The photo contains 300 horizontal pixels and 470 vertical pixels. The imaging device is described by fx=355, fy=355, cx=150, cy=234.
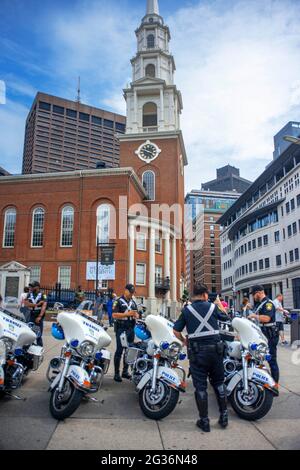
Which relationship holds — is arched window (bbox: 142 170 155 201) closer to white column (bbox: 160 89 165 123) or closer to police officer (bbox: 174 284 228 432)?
white column (bbox: 160 89 165 123)

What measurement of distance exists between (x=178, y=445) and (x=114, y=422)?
115 cm

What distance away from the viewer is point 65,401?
5031 millimetres

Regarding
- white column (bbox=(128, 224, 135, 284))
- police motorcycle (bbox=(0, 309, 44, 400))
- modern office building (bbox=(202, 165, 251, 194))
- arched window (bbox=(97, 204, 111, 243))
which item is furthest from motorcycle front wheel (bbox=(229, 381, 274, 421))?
modern office building (bbox=(202, 165, 251, 194))

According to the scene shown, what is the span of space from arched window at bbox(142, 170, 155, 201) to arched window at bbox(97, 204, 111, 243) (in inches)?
374

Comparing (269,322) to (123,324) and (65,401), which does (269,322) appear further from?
(65,401)

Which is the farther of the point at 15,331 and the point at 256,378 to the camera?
the point at 15,331

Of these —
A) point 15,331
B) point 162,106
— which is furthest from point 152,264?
point 15,331

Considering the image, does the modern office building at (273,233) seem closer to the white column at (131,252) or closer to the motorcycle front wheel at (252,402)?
the white column at (131,252)

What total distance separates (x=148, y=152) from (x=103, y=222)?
1347 cm

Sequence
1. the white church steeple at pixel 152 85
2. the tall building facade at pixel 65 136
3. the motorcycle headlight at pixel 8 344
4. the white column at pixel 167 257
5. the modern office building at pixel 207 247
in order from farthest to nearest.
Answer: the tall building facade at pixel 65 136, the modern office building at pixel 207 247, the white church steeple at pixel 152 85, the white column at pixel 167 257, the motorcycle headlight at pixel 8 344

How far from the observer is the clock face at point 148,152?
43.8 m

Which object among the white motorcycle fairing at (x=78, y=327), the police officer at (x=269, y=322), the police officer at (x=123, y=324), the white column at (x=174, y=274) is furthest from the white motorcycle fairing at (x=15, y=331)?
the white column at (x=174, y=274)

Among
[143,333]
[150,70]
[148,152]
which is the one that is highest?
[150,70]

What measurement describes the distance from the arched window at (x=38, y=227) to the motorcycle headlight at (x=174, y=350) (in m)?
32.5
